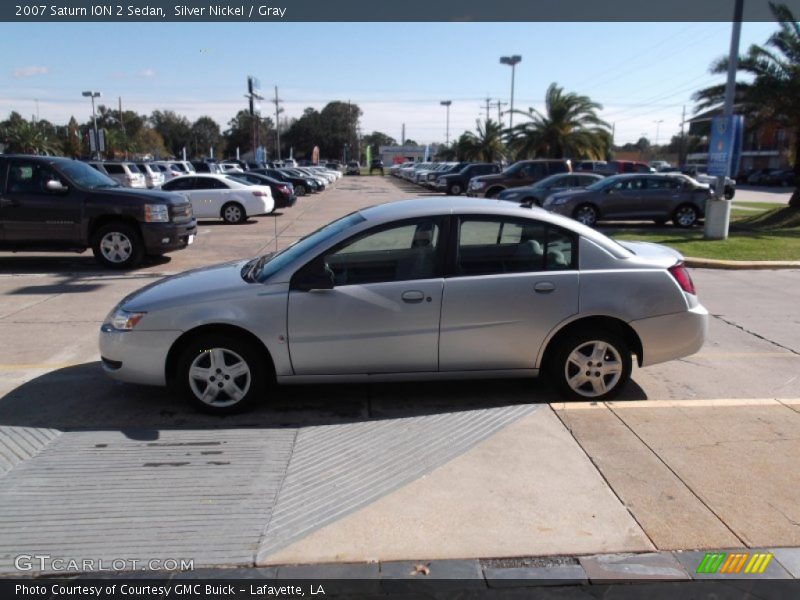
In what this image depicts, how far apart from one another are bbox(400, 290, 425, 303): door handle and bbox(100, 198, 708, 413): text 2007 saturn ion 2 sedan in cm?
1

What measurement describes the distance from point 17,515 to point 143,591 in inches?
42.5

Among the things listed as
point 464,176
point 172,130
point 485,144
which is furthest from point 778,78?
point 172,130

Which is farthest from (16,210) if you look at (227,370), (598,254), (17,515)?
(598,254)

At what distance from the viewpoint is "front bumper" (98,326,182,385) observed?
4883mm

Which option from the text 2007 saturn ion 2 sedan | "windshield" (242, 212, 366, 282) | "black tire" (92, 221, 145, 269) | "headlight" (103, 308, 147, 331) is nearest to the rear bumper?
the text 2007 saturn ion 2 sedan

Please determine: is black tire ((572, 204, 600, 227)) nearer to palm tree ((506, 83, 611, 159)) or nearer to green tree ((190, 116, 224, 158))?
palm tree ((506, 83, 611, 159))

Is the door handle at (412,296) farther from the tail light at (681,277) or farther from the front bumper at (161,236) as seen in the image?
the front bumper at (161,236)

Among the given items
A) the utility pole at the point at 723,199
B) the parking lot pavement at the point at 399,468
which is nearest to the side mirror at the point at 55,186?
the parking lot pavement at the point at 399,468

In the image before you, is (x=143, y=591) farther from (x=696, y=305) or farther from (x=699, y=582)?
(x=696, y=305)

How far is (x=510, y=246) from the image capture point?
5180mm

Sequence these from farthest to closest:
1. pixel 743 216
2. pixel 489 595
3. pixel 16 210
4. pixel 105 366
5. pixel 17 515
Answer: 1. pixel 743 216
2. pixel 16 210
3. pixel 105 366
4. pixel 17 515
5. pixel 489 595

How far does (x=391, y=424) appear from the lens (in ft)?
15.7

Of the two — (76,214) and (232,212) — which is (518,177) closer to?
(232,212)

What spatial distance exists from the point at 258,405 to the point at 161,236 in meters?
6.96
